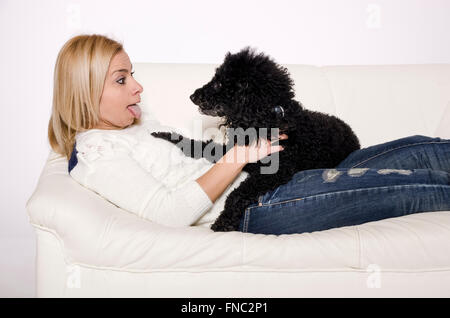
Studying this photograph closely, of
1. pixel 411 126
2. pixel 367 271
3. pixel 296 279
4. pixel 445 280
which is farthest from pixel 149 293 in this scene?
pixel 411 126

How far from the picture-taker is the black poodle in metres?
1.28

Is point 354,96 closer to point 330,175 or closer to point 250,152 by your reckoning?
point 330,175

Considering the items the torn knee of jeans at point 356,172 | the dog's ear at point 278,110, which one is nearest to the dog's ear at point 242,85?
the dog's ear at point 278,110

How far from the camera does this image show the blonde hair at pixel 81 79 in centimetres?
138

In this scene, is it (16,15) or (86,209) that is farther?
(16,15)

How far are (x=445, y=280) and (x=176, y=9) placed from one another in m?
1.87

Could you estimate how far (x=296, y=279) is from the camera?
1200 mm

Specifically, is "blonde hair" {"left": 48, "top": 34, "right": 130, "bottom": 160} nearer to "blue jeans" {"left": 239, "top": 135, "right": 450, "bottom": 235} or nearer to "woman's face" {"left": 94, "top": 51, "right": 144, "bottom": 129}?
"woman's face" {"left": 94, "top": 51, "right": 144, "bottom": 129}

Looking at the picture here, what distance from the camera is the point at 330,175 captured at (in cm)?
135

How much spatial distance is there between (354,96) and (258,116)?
108cm

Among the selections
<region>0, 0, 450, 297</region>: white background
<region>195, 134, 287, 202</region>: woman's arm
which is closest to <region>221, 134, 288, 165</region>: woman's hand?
<region>195, 134, 287, 202</region>: woman's arm

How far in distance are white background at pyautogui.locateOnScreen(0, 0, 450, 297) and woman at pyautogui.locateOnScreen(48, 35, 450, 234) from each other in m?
0.86
